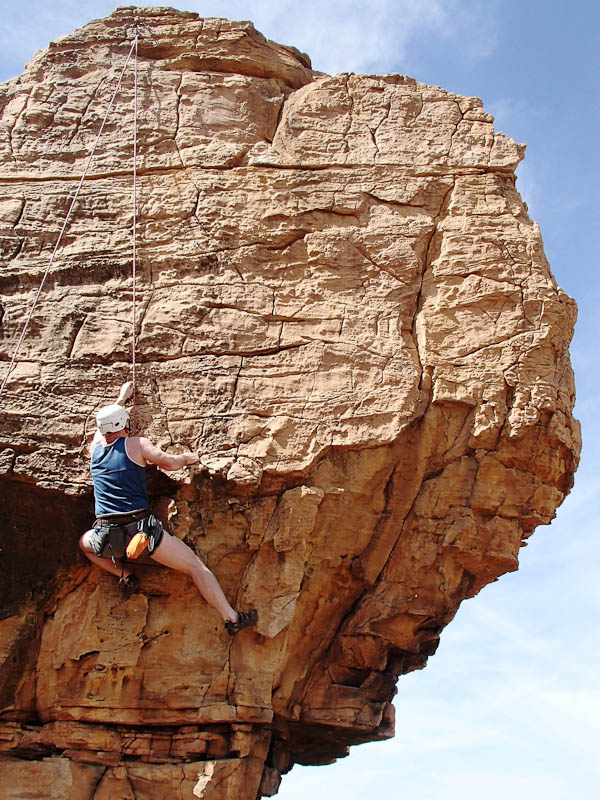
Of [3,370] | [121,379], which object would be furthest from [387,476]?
[3,370]

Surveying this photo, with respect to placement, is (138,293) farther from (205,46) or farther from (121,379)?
(205,46)

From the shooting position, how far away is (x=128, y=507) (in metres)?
6.62

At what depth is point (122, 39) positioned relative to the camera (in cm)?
852

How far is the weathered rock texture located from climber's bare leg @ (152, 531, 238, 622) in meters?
0.24

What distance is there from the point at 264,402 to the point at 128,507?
137 cm

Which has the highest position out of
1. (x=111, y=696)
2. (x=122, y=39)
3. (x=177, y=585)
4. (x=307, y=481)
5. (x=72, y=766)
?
(x=122, y=39)

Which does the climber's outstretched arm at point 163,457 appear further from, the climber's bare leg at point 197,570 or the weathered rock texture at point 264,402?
the climber's bare leg at point 197,570

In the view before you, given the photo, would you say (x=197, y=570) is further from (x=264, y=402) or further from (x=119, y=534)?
(x=264, y=402)

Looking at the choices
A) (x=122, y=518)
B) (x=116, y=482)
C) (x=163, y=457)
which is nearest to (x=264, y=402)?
(x=163, y=457)

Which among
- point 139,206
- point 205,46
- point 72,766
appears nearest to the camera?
point 72,766

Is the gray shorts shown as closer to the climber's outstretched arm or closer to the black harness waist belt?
the black harness waist belt

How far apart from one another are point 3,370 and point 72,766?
3.12 m

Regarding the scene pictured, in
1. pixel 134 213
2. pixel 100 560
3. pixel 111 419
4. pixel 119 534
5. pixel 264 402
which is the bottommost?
pixel 100 560

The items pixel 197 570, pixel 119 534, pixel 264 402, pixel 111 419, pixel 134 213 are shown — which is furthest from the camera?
pixel 134 213
